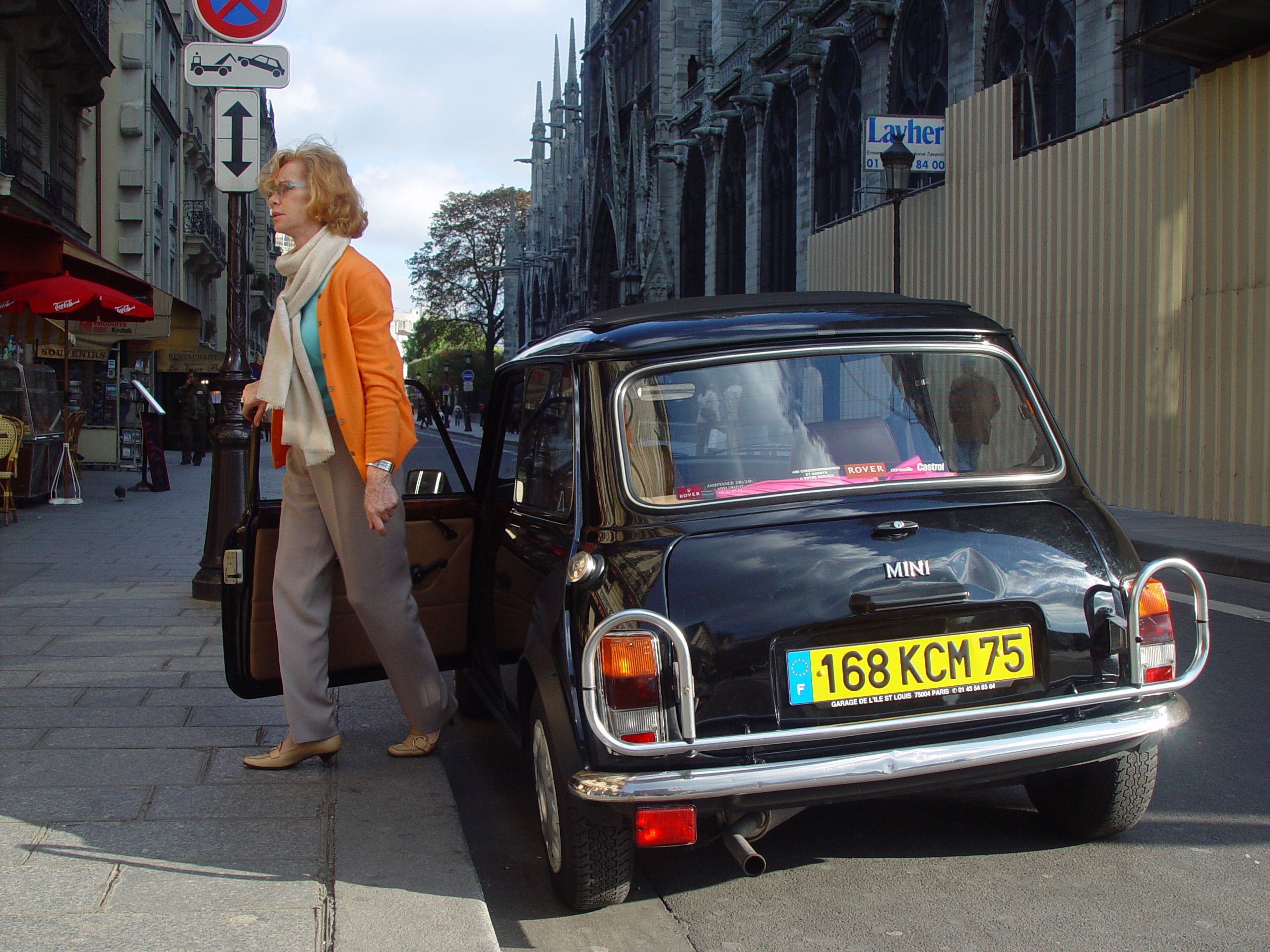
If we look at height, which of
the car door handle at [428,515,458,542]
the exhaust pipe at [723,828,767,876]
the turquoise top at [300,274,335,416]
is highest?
the turquoise top at [300,274,335,416]

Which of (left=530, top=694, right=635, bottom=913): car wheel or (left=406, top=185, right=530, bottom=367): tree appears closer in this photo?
(left=530, top=694, right=635, bottom=913): car wheel

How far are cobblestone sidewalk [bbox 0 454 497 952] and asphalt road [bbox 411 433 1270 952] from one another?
9.5 inches

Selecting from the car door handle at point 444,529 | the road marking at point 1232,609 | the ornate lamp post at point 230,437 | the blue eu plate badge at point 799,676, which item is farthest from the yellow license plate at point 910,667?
the ornate lamp post at point 230,437

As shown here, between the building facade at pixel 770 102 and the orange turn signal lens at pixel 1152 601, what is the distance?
24.4 feet

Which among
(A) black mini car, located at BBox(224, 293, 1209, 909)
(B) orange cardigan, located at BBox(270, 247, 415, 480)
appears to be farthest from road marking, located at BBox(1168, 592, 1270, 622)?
(B) orange cardigan, located at BBox(270, 247, 415, 480)

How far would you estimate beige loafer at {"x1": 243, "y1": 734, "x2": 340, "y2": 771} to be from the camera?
4.25m

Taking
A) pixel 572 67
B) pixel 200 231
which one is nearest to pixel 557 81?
pixel 572 67

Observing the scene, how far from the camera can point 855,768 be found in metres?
2.94

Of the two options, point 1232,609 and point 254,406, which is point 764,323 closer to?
point 254,406

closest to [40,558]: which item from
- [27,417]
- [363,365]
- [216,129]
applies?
[216,129]

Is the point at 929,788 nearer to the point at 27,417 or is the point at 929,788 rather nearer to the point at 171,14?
the point at 27,417

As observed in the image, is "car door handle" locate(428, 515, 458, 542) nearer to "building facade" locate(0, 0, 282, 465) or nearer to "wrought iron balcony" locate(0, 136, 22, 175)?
"building facade" locate(0, 0, 282, 465)

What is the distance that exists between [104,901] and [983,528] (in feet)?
7.61

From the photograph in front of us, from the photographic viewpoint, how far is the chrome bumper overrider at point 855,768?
2.87m
